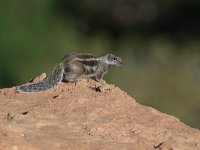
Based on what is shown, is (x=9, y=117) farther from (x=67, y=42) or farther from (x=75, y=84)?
(x=67, y=42)

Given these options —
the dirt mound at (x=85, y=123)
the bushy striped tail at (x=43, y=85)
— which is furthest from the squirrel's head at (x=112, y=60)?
the dirt mound at (x=85, y=123)

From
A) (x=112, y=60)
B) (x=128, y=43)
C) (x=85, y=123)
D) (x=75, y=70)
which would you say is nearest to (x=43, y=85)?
(x=75, y=70)

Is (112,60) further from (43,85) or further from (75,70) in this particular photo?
(43,85)

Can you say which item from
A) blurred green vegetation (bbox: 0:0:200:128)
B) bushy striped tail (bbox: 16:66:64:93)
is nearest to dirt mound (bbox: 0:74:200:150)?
bushy striped tail (bbox: 16:66:64:93)

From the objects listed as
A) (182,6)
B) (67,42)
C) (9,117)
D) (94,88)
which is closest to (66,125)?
(9,117)

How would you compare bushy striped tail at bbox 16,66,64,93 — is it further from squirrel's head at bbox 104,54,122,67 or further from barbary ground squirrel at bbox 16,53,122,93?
squirrel's head at bbox 104,54,122,67

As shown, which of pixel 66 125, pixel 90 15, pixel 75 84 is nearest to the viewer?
pixel 66 125
